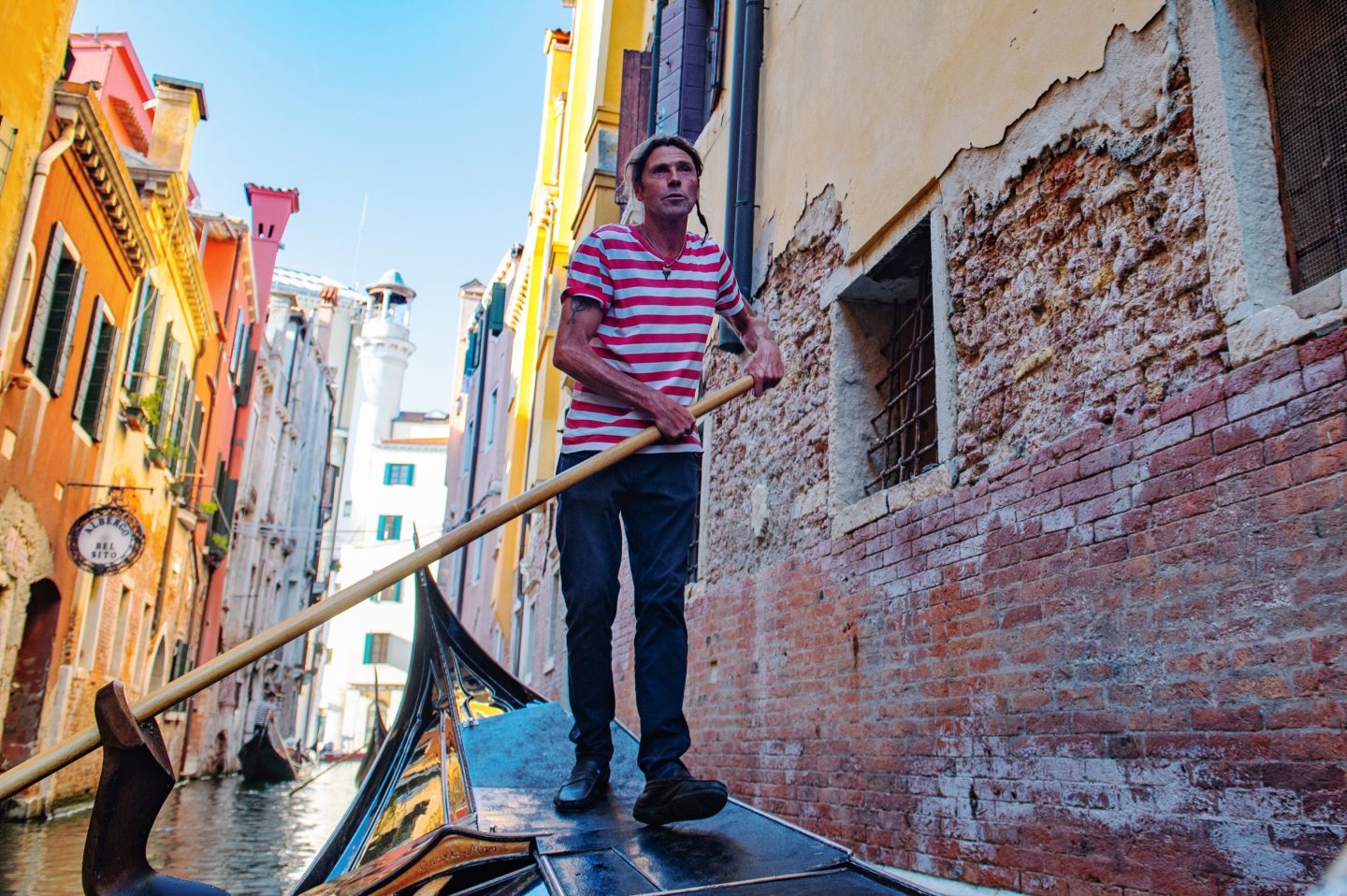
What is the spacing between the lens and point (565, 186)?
13.9 meters

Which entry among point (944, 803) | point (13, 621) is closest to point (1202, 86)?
point (944, 803)

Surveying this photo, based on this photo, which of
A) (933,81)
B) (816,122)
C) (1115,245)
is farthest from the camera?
(816,122)

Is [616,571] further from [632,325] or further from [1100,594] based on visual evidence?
[1100,594]

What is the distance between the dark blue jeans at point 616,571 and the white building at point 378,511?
34592 millimetres

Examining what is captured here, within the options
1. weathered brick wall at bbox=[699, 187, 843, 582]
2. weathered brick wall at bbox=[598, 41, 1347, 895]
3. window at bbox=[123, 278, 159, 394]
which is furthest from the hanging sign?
weathered brick wall at bbox=[598, 41, 1347, 895]

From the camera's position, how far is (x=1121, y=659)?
8.03ft

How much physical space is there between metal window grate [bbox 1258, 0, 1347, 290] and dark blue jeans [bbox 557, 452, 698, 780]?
1.41m

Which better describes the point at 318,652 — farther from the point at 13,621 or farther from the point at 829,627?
the point at 829,627

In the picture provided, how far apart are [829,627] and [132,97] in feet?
43.6

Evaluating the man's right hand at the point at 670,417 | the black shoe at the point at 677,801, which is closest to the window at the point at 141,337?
the man's right hand at the point at 670,417

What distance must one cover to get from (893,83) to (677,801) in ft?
9.78

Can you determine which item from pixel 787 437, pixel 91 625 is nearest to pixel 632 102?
pixel 787 437

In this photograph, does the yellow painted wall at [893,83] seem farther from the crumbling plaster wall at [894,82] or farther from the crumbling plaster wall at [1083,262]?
the crumbling plaster wall at [1083,262]

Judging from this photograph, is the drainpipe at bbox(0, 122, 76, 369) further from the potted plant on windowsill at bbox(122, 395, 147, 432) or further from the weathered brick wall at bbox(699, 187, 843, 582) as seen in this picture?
the weathered brick wall at bbox(699, 187, 843, 582)
